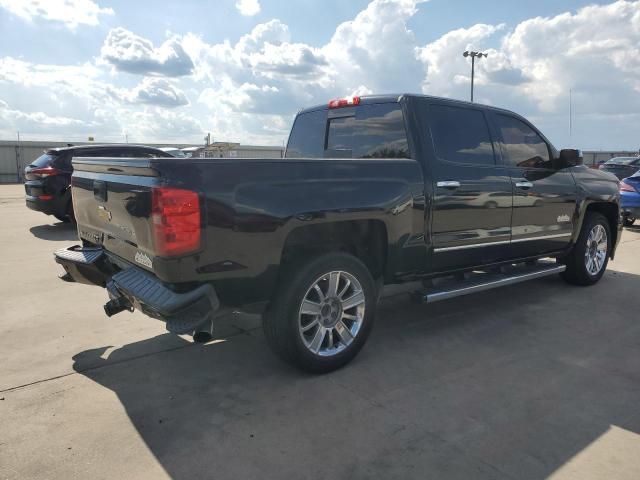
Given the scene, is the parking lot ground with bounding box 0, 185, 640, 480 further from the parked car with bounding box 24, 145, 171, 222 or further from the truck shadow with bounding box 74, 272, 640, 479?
the parked car with bounding box 24, 145, 171, 222

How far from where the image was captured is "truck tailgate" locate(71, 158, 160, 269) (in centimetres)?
318

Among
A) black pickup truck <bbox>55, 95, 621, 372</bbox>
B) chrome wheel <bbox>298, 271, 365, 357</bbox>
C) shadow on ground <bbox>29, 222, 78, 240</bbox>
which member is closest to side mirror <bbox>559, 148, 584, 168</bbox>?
black pickup truck <bbox>55, 95, 621, 372</bbox>

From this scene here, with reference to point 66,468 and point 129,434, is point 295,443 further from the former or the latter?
point 66,468

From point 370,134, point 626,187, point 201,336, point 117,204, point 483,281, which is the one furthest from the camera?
point 626,187

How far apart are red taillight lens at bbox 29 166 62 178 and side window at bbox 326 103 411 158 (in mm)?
6990

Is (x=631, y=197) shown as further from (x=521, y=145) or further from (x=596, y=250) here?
(x=521, y=145)

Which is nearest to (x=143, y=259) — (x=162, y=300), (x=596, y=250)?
(x=162, y=300)

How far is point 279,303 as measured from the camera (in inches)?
139

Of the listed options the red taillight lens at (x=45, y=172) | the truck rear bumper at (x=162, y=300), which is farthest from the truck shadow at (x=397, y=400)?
the red taillight lens at (x=45, y=172)

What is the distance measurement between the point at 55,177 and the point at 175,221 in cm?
817

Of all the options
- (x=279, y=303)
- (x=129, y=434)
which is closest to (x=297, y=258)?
(x=279, y=303)

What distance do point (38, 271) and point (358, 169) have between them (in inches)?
199

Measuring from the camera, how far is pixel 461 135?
4.75 m

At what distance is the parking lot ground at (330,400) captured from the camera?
2771 millimetres
